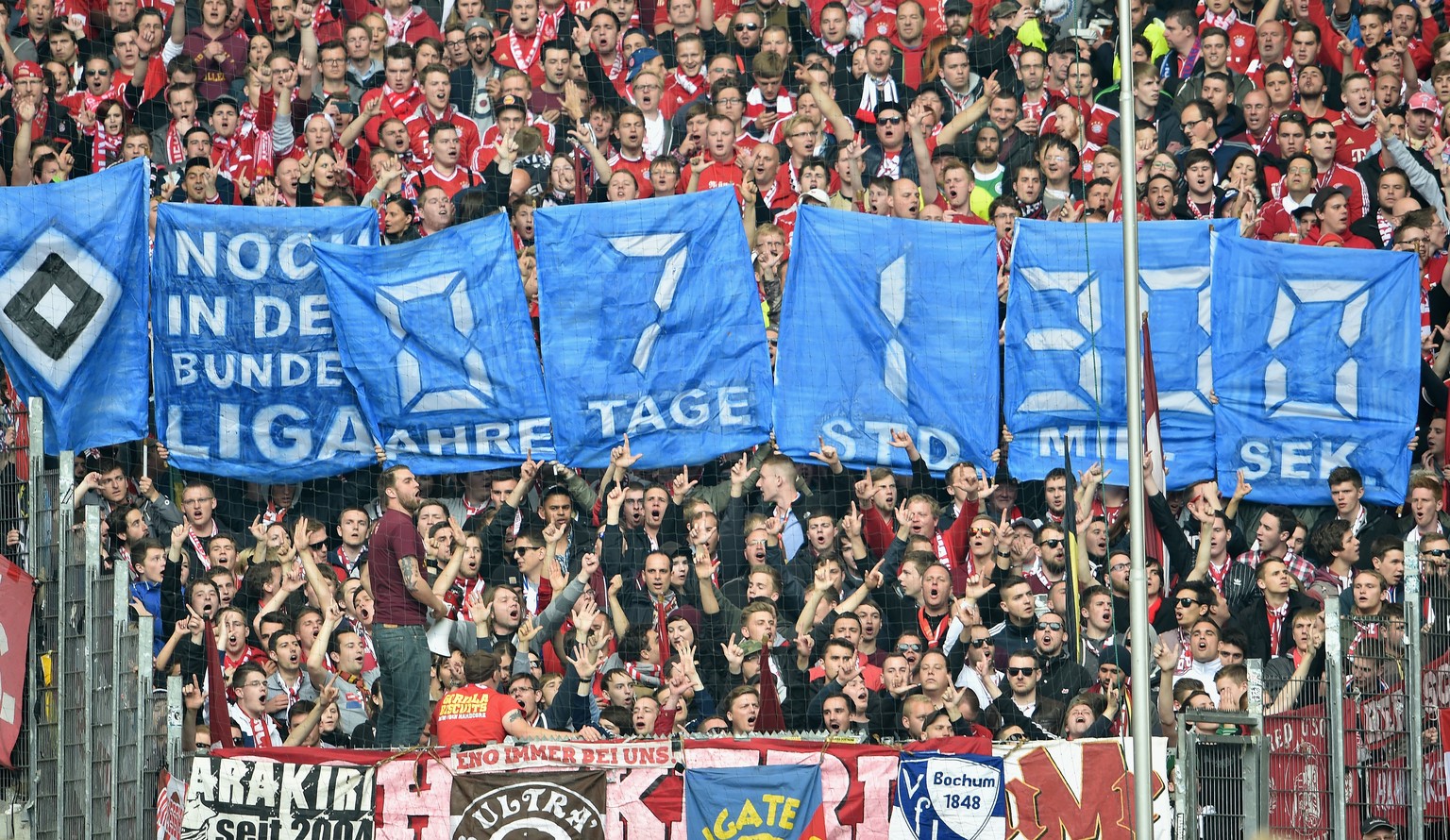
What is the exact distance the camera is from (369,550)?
1360 centimetres

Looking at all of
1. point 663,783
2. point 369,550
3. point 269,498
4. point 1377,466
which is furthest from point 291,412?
point 1377,466

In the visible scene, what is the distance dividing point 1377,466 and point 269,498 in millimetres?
6707

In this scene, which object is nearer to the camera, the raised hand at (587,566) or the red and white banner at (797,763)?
the red and white banner at (797,763)

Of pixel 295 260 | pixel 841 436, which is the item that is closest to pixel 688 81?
pixel 295 260

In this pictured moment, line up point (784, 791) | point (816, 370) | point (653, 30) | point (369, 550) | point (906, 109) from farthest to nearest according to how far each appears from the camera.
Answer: point (653, 30) → point (906, 109) → point (816, 370) → point (369, 550) → point (784, 791)

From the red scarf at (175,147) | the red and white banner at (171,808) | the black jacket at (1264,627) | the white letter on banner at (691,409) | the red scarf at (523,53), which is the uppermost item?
the red scarf at (523,53)

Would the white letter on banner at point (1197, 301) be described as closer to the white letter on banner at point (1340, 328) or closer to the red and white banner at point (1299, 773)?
the white letter on banner at point (1340, 328)

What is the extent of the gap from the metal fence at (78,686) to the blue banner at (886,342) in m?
4.06

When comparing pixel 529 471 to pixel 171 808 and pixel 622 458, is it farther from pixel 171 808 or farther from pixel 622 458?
pixel 171 808

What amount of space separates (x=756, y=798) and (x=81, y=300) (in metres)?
5.35

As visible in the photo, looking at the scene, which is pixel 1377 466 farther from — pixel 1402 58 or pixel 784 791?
pixel 784 791

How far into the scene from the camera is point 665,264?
14859mm

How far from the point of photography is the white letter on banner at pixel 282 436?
578 inches

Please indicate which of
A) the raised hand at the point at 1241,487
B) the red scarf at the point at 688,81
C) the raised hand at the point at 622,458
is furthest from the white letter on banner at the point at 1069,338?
the red scarf at the point at 688,81
